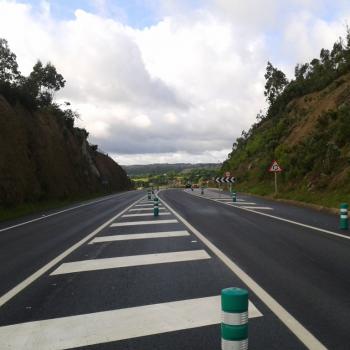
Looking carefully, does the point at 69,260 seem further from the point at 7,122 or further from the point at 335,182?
the point at 7,122

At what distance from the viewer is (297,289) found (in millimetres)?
6566

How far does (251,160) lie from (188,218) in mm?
40854

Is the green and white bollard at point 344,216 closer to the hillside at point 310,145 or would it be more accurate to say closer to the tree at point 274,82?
the hillside at point 310,145

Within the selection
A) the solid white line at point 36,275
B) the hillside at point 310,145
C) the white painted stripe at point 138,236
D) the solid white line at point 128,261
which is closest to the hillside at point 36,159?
the white painted stripe at point 138,236

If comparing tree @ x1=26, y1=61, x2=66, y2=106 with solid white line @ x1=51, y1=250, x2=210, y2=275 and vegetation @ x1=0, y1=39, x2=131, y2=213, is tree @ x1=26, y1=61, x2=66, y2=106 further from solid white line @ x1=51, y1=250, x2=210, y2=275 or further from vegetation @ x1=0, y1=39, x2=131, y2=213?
solid white line @ x1=51, y1=250, x2=210, y2=275

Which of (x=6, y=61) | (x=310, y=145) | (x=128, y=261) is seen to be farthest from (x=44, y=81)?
(x=128, y=261)

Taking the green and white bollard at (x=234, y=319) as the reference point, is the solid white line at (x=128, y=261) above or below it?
below

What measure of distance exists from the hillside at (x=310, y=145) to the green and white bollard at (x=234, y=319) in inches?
744

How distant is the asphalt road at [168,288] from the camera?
4770 millimetres

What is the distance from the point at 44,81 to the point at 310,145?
1503 inches

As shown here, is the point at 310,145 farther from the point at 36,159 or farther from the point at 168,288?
the point at 168,288

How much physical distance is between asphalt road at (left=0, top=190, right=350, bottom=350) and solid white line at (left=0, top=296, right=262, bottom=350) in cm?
1

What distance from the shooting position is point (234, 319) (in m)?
3.34

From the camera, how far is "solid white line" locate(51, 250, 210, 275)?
27.5ft
